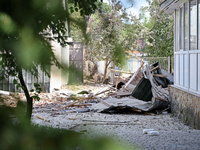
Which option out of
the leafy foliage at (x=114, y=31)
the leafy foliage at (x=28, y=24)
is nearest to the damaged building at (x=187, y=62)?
the leafy foliage at (x=114, y=31)

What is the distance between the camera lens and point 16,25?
0.76m

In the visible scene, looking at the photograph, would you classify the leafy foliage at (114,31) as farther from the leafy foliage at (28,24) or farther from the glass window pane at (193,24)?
the glass window pane at (193,24)

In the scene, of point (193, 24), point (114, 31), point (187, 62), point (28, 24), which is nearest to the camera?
point (28, 24)

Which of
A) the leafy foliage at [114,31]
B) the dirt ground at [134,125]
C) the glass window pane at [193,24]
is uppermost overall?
the glass window pane at [193,24]

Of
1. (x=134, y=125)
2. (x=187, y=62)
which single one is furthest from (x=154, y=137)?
(x=187, y=62)

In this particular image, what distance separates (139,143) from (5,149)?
4.18 meters

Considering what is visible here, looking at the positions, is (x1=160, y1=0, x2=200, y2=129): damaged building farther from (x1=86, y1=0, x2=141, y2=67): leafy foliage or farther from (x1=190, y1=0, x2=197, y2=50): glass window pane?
(x1=86, y1=0, x2=141, y2=67): leafy foliage

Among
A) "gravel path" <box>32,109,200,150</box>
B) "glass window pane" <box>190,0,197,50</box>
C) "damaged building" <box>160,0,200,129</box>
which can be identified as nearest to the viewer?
"gravel path" <box>32,109,200,150</box>

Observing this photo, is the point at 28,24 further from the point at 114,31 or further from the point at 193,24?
the point at 193,24

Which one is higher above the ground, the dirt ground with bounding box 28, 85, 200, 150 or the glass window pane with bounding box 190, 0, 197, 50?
the glass window pane with bounding box 190, 0, 197, 50

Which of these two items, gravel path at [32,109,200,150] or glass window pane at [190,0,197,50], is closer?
gravel path at [32,109,200,150]

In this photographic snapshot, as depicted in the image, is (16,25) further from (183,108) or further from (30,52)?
(183,108)

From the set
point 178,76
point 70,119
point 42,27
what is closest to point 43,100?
point 70,119

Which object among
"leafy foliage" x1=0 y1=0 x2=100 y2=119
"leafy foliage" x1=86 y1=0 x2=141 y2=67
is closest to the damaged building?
"leafy foliage" x1=86 y1=0 x2=141 y2=67
